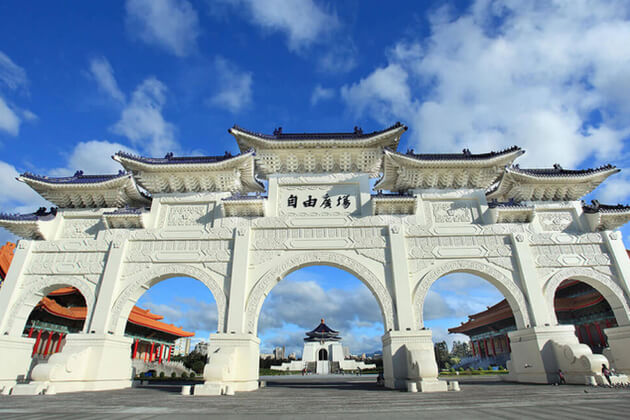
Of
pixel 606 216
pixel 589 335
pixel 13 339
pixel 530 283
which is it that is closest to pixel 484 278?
pixel 530 283

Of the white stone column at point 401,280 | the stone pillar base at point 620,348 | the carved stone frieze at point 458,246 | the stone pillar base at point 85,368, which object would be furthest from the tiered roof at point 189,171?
the stone pillar base at point 620,348

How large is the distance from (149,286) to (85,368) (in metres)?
2.85

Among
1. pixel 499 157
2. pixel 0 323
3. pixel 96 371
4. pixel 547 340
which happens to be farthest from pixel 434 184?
pixel 0 323

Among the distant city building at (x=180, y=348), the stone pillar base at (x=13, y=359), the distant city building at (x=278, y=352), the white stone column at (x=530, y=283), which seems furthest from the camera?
the distant city building at (x=180, y=348)

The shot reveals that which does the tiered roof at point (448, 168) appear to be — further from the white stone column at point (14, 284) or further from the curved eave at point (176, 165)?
the white stone column at point (14, 284)

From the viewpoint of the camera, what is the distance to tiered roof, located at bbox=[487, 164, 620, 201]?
38.8 ft

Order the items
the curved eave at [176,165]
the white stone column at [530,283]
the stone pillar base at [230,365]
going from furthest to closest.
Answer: the curved eave at [176,165] < the white stone column at [530,283] < the stone pillar base at [230,365]

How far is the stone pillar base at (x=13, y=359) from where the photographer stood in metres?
10.3

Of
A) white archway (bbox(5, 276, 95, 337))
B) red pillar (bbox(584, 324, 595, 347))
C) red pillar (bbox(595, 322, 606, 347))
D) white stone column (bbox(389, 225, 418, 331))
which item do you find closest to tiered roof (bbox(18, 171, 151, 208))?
white archway (bbox(5, 276, 95, 337))

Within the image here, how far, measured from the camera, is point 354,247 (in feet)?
36.4

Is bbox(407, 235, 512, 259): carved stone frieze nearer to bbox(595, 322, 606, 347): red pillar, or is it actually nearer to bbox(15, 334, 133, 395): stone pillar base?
bbox(15, 334, 133, 395): stone pillar base

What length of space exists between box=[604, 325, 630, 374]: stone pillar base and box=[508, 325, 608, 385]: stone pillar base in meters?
1.32

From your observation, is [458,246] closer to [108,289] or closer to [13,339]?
[108,289]

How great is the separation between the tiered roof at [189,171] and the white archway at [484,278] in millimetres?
7380
